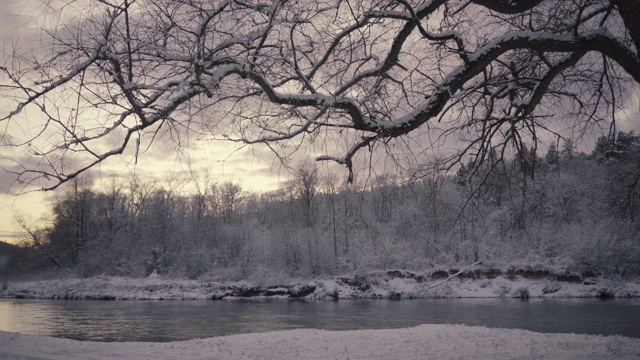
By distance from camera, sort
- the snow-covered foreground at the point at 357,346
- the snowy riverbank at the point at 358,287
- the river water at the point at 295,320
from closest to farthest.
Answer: the snow-covered foreground at the point at 357,346 < the river water at the point at 295,320 < the snowy riverbank at the point at 358,287

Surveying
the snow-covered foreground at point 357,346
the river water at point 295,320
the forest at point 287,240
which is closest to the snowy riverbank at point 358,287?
the forest at point 287,240

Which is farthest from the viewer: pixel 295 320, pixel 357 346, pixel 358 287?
pixel 358 287

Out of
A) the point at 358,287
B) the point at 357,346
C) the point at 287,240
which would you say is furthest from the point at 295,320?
the point at 287,240

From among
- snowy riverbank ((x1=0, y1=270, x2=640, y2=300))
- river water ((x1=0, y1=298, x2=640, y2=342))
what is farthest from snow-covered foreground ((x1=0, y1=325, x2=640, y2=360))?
snowy riverbank ((x1=0, y1=270, x2=640, y2=300))

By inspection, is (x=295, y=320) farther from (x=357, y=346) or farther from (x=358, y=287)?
(x=358, y=287)

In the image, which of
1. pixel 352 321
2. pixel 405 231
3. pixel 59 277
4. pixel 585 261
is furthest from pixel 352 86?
pixel 59 277

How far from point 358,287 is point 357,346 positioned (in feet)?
85.3

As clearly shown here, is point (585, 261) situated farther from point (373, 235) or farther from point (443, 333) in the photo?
point (373, 235)

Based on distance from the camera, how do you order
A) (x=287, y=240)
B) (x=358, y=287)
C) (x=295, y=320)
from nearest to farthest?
(x=295, y=320) < (x=358, y=287) < (x=287, y=240)

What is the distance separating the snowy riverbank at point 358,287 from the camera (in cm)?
3272

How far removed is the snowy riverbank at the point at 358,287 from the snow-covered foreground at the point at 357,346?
68.5 feet

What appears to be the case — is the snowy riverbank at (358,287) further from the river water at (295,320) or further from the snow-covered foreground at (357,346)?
the snow-covered foreground at (357,346)

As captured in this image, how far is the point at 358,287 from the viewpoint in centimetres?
3684

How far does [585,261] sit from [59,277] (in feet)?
148
